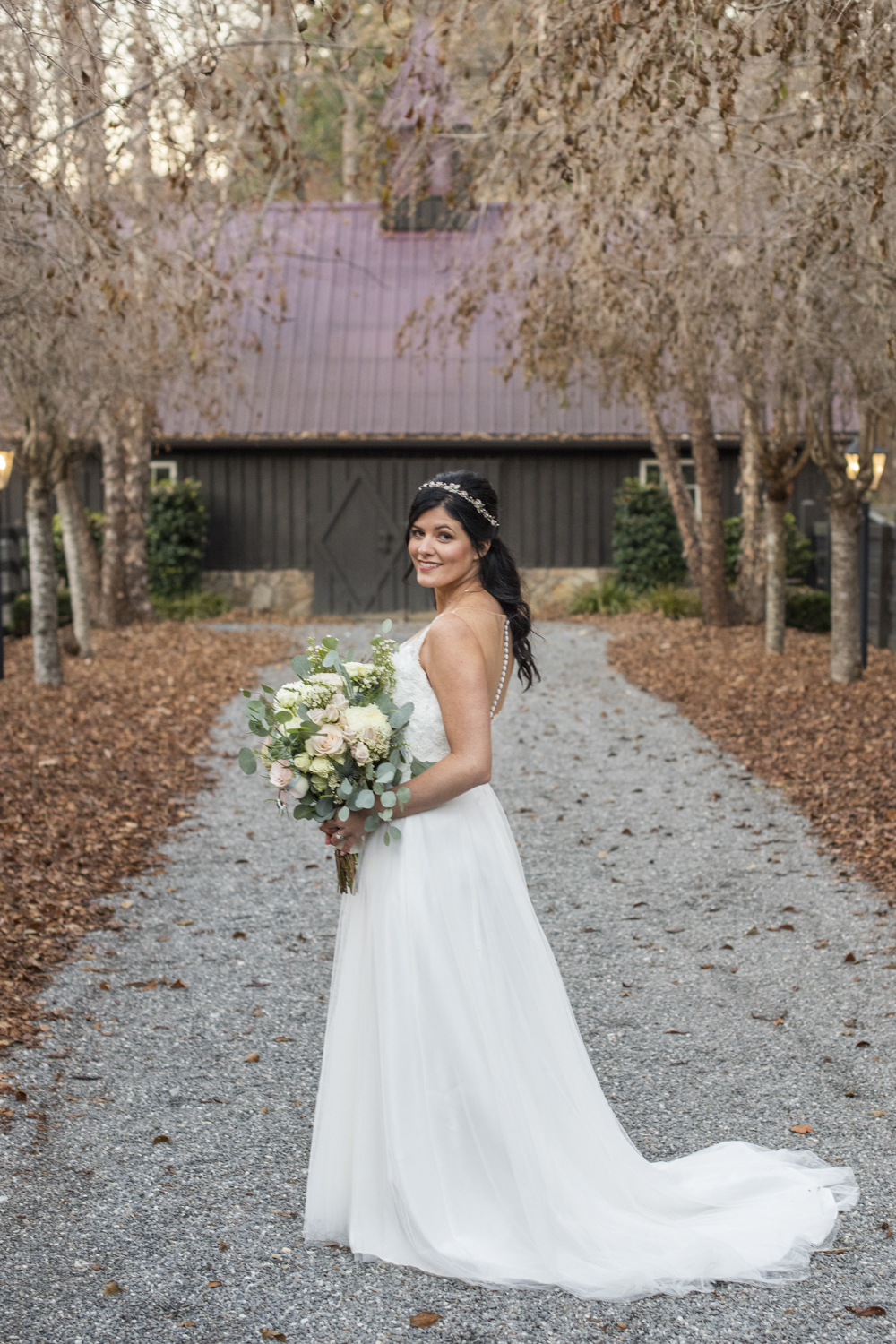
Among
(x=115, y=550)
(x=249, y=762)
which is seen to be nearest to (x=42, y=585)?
(x=115, y=550)

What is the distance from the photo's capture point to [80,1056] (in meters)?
4.59

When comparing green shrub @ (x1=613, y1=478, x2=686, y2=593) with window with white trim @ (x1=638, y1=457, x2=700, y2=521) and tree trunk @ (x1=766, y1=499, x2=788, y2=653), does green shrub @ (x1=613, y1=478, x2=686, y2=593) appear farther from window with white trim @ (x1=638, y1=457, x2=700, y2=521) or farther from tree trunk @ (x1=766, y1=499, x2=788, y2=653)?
tree trunk @ (x1=766, y1=499, x2=788, y2=653)

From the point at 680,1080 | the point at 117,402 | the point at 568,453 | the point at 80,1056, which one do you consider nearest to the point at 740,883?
the point at 680,1080

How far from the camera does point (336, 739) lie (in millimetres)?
3039

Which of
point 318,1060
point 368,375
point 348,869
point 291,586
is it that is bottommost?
point 318,1060

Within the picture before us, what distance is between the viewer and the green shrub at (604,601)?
18781 mm

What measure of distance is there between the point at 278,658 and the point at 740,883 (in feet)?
29.0

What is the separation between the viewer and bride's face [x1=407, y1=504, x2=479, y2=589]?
3301mm

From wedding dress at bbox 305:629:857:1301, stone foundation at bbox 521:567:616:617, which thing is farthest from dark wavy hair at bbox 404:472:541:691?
stone foundation at bbox 521:567:616:617

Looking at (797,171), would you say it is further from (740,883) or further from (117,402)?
(117,402)

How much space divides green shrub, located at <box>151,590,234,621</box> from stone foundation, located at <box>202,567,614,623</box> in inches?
25.1

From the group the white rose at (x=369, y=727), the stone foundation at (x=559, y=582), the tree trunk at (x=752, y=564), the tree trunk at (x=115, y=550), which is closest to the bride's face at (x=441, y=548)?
the white rose at (x=369, y=727)

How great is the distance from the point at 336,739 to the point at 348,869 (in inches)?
19.1

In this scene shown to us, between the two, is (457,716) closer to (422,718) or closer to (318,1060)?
(422,718)
